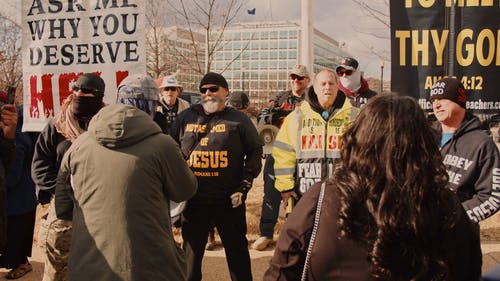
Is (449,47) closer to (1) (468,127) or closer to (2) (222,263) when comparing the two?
(1) (468,127)

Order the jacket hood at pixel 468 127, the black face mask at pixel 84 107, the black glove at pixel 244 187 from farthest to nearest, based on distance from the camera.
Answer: the black glove at pixel 244 187 → the black face mask at pixel 84 107 → the jacket hood at pixel 468 127

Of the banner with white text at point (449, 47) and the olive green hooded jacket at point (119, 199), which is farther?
the banner with white text at point (449, 47)

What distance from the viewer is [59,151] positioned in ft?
10.6

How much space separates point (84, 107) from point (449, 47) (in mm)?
2826

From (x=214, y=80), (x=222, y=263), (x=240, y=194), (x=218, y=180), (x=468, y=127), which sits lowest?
(x=222, y=263)

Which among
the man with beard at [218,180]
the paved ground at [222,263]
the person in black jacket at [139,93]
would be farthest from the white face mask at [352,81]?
the person in black jacket at [139,93]

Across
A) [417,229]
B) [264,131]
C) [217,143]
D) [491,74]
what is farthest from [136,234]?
[264,131]

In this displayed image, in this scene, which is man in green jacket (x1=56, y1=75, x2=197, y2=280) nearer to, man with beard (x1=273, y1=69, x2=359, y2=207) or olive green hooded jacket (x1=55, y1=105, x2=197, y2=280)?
olive green hooded jacket (x1=55, y1=105, x2=197, y2=280)

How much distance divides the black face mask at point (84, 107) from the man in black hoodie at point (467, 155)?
2273 millimetres

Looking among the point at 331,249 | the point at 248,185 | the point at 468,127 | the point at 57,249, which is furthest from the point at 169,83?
the point at 331,249

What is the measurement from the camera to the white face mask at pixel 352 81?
5074mm

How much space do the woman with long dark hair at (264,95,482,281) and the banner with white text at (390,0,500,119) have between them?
240 cm

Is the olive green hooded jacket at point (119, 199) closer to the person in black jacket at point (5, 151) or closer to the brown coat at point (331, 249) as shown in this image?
the brown coat at point (331, 249)

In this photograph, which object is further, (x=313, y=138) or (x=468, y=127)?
(x=313, y=138)
